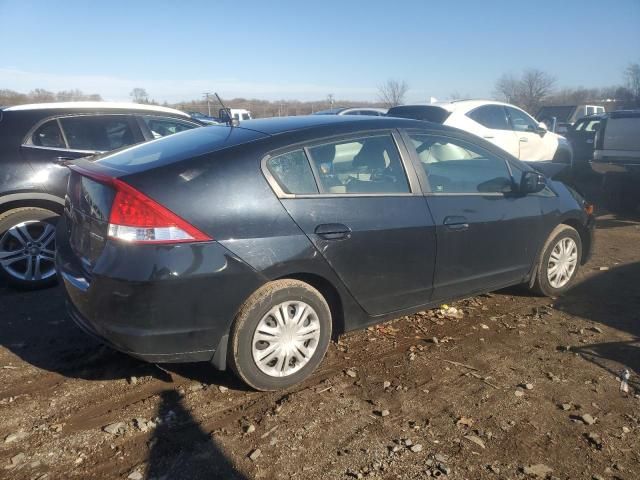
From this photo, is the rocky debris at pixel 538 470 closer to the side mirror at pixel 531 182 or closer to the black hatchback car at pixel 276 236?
the black hatchback car at pixel 276 236

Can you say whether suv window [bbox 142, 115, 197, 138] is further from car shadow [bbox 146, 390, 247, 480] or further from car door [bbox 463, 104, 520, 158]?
car door [bbox 463, 104, 520, 158]

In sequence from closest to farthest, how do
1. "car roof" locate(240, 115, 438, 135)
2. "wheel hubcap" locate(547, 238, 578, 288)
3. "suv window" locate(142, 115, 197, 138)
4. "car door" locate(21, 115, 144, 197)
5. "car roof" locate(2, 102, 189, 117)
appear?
"car roof" locate(240, 115, 438, 135) < "wheel hubcap" locate(547, 238, 578, 288) < "car door" locate(21, 115, 144, 197) < "car roof" locate(2, 102, 189, 117) < "suv window" locate(142, 115, 197, 138)

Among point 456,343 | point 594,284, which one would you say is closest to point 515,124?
point 594,284

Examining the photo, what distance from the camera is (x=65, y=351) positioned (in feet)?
12.6

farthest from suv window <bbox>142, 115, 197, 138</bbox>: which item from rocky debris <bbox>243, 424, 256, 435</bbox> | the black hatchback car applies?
rocky debris <bbox>243, 424, 256, 435</bbox>

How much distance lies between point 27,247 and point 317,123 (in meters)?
3.15

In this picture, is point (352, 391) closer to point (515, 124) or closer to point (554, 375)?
point (554, 375)

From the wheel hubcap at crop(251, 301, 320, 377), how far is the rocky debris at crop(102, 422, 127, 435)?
806 millimetres

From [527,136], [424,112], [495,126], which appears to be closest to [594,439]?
[424,112]

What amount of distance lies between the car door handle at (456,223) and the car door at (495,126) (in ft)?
20.2

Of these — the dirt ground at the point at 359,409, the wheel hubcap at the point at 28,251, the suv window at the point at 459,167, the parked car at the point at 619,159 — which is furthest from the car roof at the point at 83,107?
the parked car at the point at 619,159

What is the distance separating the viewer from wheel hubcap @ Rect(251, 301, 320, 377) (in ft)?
10.5

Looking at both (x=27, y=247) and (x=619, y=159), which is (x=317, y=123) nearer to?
(x=27, y=247)

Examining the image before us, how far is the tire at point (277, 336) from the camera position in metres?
3.11
